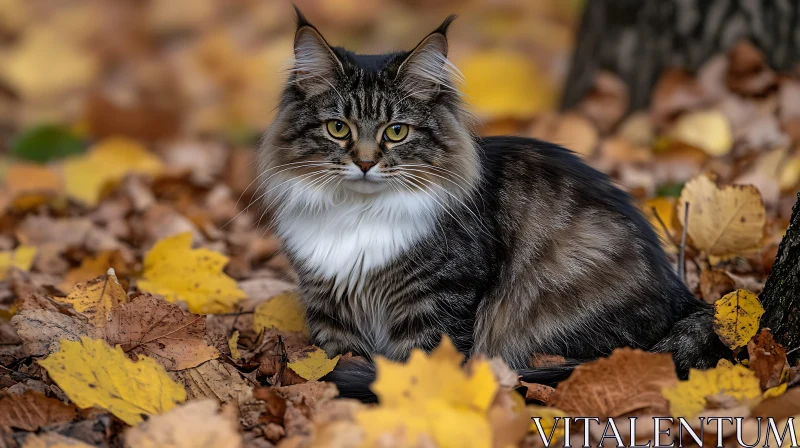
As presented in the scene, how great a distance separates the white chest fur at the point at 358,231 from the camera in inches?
106

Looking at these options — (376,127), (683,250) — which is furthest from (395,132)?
(683,250)

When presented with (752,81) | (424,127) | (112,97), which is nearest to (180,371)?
(424,127)

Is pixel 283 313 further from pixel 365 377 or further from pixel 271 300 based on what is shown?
pixel 365 377

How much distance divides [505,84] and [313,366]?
5.09m

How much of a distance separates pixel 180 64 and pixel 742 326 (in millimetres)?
7007

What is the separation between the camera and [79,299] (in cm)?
238

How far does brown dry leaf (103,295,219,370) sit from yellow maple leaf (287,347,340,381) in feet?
0.89

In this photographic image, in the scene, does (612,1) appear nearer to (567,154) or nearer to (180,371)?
(567,154)

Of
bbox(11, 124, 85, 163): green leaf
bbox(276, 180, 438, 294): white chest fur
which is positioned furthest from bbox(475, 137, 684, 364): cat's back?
bbox(11, 124, 85, 163): green leaf

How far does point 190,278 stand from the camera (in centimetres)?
297

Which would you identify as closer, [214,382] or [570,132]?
[214,382]

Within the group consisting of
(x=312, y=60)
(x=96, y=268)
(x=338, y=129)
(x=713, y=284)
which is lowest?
(x=96, y=268)

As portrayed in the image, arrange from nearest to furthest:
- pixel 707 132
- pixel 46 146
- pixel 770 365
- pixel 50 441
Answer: pixel 50 441 → pixel 770 365 → pixel 707 132 → pixel 46 146

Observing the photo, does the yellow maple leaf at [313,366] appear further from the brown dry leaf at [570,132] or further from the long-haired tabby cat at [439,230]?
the brown dry leaf at [570,132]
